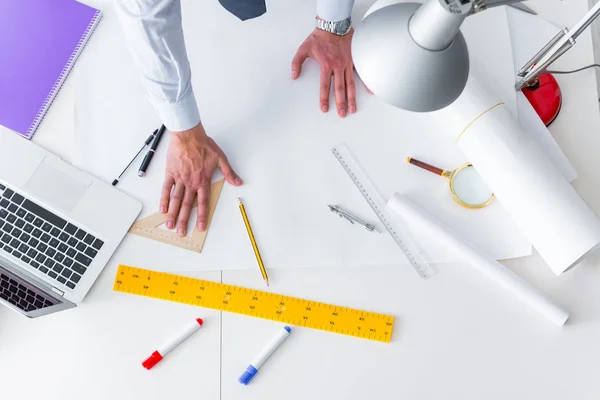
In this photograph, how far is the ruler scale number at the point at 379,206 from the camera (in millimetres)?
1101

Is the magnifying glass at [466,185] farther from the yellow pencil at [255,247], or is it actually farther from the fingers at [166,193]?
the fingers at [166,193]

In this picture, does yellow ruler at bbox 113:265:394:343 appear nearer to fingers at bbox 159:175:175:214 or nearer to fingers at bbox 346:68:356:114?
fingers at bbox 159:175:175:214

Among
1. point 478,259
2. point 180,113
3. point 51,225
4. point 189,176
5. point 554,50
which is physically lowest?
point 51,225

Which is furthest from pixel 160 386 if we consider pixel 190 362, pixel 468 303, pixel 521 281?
pixel 521 281

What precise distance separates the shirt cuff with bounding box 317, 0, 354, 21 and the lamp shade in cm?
59

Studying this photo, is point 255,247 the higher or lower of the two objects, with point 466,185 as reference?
lower

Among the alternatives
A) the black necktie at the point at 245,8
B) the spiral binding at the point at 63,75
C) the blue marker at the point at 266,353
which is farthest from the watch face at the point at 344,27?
the blue marker at the point at 266,353

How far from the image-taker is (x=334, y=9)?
1144 millimetres

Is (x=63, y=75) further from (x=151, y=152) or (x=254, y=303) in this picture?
Answer: (x=254, y=303)

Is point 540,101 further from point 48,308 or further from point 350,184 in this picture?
point 48,308

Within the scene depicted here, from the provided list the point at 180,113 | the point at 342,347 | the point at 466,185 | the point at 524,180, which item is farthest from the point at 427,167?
the point at 180,113

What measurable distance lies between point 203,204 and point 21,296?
15.9 inches

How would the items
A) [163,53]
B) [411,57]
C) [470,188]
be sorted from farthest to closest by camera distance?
[470,188] → [163,53] → [411,57]

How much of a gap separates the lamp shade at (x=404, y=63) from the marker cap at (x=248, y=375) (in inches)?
27.4
